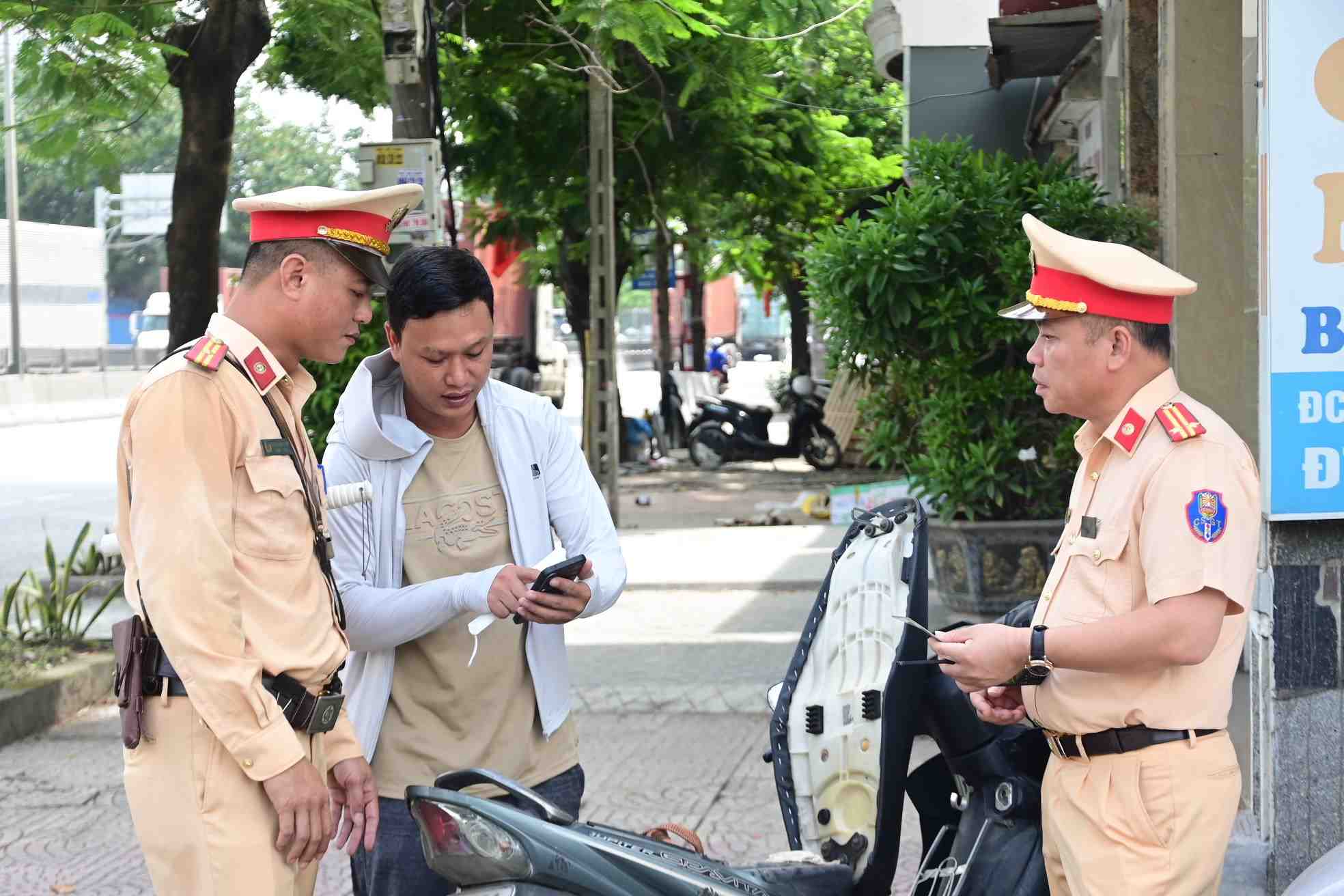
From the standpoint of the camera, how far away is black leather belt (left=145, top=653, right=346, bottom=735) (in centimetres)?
238

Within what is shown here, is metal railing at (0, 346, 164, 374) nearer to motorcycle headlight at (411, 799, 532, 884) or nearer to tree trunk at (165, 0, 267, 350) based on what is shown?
tree trunk at (165, 0, 267, 350)

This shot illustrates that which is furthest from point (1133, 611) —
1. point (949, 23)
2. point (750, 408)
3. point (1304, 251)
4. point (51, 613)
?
point (750, 408)

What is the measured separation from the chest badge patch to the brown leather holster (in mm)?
1662

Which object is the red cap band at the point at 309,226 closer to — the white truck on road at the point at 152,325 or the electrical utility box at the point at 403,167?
the electrical utility box at the point at 403,167

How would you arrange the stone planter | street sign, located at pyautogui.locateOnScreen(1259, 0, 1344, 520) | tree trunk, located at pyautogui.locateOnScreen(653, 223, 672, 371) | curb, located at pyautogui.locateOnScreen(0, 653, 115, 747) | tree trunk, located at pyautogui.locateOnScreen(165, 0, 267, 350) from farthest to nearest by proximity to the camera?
1. tree trunk, located at pyautogui.locateOnScreen(653, 223, 672, 371)
2. tree trunk, located at pyautogui.locateOnScreen(165, 0, 267, 350)
3. the stone planter
4. curb, located at pyautogui.locateOnScreen(0, 653, 115, 747)
5. street sign, located at pyautogui.locateOnScreen(1259, 0, 1344, 520)

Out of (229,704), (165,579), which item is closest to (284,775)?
(229,704)

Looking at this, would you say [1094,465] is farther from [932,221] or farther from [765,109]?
[765,109]

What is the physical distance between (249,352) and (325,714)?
60 centimetres

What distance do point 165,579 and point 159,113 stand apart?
8.68 meters

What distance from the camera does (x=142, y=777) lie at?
239 centimetres

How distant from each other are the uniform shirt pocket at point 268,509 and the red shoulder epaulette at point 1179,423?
1.43m

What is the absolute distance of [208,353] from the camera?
2404 millimetres

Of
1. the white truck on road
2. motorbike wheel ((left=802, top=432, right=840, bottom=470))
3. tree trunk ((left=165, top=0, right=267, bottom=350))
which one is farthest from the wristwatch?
the white truck on road

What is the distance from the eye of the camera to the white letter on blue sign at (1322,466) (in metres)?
3.97
